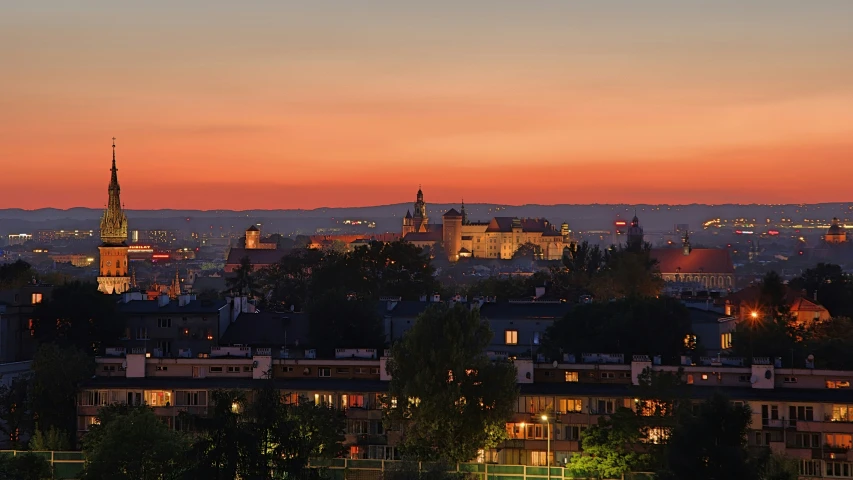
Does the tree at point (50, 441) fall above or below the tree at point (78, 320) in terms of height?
below

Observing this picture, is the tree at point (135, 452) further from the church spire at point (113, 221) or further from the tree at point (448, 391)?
the church spire at point (113, 221)

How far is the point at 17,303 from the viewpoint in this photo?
10281 centimetres

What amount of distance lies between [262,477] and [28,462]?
12.2 m

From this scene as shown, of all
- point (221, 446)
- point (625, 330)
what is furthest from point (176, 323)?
point (221, 446)

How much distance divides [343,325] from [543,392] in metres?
24.7

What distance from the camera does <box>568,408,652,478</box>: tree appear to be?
2579 inches

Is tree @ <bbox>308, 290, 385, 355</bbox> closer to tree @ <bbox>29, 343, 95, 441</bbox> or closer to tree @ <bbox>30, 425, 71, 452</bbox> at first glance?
tree @ <bbox>29, 343, 95, 441</bbox>

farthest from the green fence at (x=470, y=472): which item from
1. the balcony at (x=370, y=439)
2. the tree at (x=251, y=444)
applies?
the balcony at (x=370, y=439)

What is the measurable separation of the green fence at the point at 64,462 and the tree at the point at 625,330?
3068 centimetres

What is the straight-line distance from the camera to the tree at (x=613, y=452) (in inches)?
2579

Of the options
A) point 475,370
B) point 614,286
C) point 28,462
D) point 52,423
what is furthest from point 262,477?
point 614,286

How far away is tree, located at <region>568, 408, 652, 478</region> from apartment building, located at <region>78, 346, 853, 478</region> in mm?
1271

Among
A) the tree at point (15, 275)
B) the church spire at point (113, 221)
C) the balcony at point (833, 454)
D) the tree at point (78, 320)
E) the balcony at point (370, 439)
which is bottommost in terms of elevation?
the balcony at point (833, 454)

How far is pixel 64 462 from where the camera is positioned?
6209 centimetres
